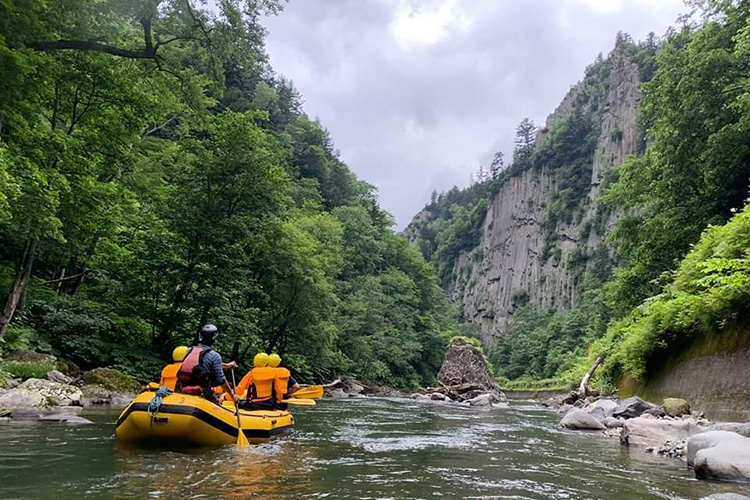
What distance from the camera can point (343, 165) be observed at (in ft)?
209

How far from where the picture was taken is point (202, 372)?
22.4ft

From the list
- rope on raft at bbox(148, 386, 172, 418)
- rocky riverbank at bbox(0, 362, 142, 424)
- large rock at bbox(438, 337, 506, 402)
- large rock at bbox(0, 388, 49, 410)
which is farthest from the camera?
large rock at bbox(438, 337, 506, 402)

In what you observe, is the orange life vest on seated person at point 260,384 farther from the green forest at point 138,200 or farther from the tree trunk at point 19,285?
the tree trunk at point 19,285

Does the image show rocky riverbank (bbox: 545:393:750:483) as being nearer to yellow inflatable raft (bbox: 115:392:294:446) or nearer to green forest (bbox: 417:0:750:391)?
green forest (bbox: 417:0:750:391)

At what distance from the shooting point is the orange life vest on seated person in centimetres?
912

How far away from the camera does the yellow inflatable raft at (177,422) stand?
615cm

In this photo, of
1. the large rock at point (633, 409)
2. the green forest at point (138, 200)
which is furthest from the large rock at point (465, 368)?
the large rock at point (633, 409)

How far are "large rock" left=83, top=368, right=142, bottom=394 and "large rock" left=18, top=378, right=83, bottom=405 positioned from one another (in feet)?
6.01

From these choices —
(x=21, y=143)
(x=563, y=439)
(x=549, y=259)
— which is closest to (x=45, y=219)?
(x=21, y=143)

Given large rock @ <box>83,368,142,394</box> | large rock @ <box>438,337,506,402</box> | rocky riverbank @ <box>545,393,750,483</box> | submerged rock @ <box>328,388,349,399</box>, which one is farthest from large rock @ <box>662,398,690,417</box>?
large rock @ <box>438,337,506,402</box>

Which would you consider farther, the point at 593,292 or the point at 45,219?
the point at 593,292

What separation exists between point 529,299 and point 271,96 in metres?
55.7

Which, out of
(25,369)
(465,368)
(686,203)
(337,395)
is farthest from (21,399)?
(465,368)

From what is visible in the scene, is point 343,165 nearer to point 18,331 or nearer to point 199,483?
point 18,331
